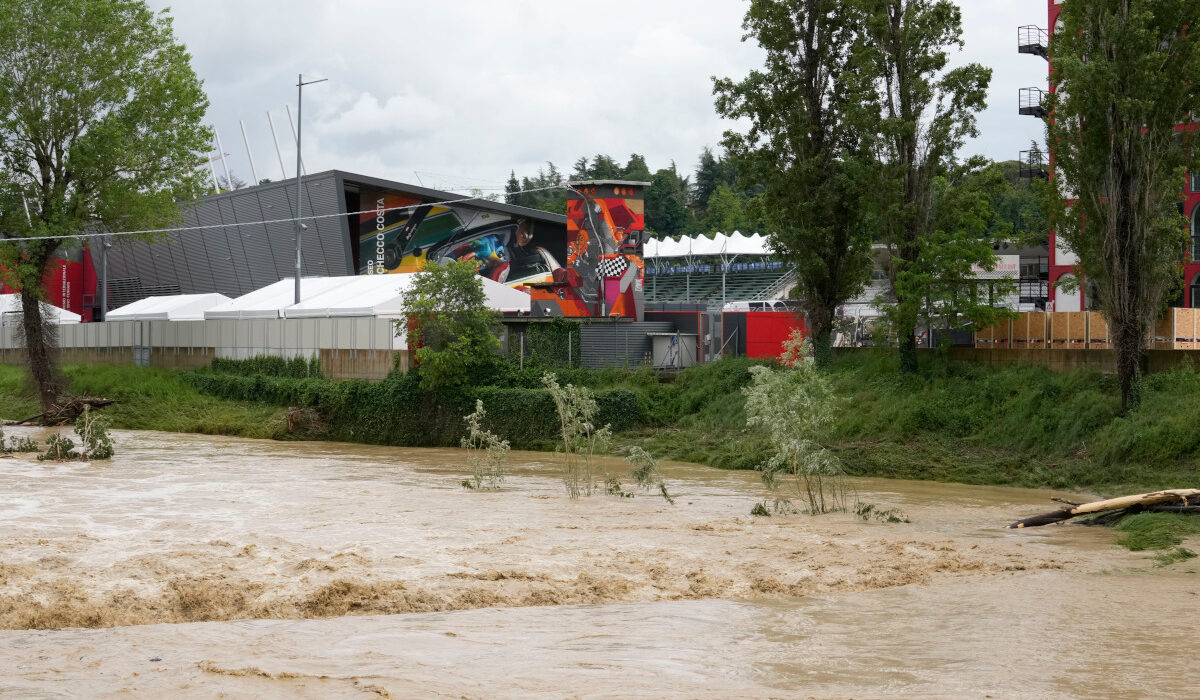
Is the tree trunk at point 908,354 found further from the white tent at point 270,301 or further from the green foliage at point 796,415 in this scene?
the white tent at point 270,301

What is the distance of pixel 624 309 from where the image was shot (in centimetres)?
4206

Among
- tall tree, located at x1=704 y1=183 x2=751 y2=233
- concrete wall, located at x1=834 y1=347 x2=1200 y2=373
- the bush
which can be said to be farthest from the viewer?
tall tree, located at x1=704 y1=183 x2=751 y2=233

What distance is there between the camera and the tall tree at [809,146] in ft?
109

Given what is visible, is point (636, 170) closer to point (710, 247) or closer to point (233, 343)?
point (710, 247)

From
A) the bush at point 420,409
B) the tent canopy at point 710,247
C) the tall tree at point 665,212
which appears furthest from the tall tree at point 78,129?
the tall tree at point 665,212

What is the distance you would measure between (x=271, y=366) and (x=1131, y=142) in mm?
31499

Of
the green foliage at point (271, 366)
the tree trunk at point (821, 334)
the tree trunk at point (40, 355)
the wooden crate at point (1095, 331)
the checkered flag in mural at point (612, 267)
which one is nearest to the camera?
the wooden crate at point (1095, 331)

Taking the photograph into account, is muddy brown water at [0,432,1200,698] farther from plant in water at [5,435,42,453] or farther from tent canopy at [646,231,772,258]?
tent canopy at [646,231,772,258]

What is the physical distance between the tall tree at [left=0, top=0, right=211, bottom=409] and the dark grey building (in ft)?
58.6

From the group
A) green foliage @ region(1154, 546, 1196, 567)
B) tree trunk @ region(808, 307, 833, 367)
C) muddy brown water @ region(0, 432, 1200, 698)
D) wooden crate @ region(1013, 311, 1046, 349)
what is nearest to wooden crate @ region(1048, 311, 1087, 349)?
wooden crate @ region(1013, 311, 1046, 349)

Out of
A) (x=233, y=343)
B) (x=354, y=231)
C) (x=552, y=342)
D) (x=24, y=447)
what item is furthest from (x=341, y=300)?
(x=354, y=231)

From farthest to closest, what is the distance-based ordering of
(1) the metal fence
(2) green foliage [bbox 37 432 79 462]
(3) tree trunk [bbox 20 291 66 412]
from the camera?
(1) the metal fence < (3) tree trunk [bbox 20 291 66 412] < (2) green foliage [bbox 37 432 79 462]

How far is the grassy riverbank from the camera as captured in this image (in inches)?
984

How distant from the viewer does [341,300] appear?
44.9 m
